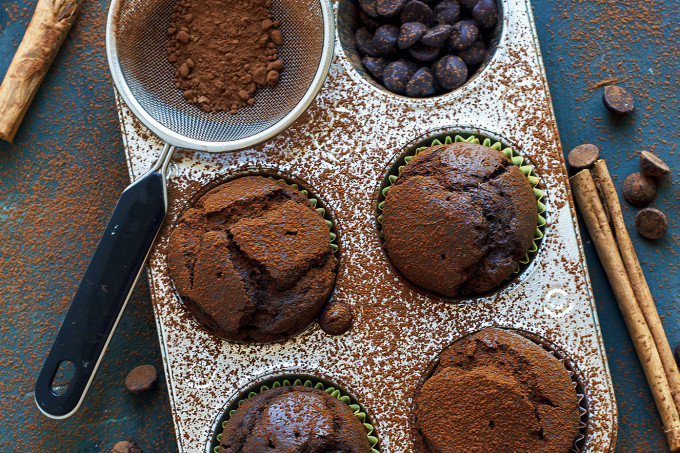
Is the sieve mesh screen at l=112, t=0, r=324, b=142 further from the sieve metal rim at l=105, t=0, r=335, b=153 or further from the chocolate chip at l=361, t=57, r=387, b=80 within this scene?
the chocolate chip at l=361, t=57, r=387, b=80

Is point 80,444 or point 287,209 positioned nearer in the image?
point 287,209

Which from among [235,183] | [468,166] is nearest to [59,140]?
[235,183]

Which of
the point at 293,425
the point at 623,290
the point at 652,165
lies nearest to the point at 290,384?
the point at 293,425

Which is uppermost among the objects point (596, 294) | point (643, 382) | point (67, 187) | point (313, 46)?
point (313, 46)

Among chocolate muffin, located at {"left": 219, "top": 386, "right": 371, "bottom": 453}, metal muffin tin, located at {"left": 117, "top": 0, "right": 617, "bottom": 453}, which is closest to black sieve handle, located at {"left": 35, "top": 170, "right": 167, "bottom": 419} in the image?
metal muffin tin, located at {"left": 117, "top": 0, "right": 617, "bottom": 453}

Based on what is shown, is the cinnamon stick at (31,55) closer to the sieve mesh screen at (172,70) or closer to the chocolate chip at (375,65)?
the sieve mesh screen at (172,70)

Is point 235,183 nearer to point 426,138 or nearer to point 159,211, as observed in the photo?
point 159,211
